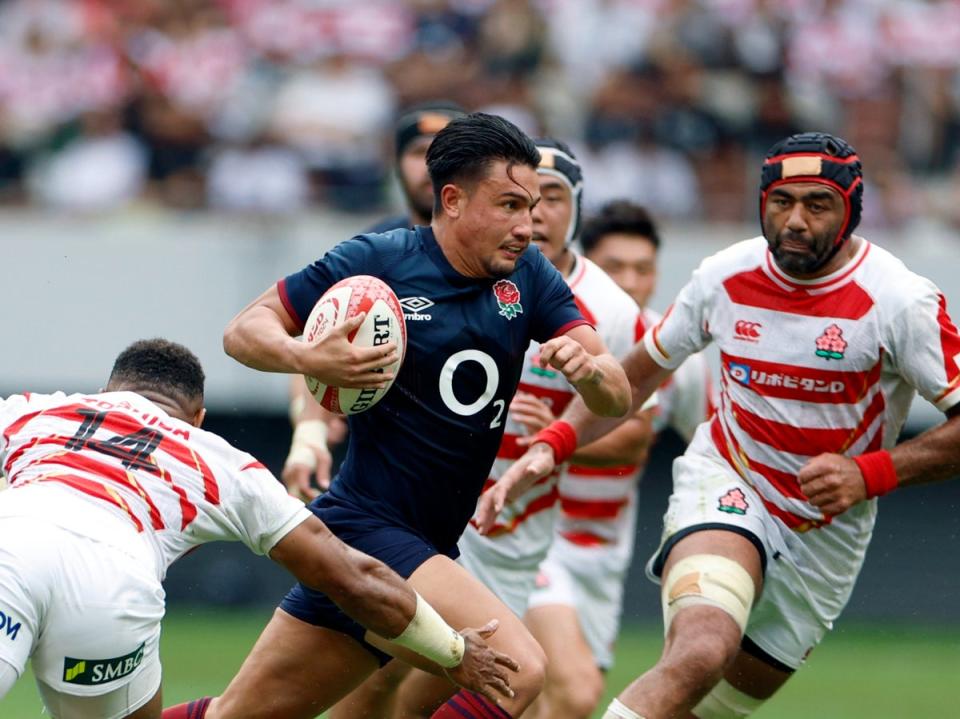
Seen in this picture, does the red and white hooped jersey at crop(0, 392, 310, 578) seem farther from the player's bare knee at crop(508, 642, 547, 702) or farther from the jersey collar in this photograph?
the jersey collar

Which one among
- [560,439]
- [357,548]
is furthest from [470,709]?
[560,439]

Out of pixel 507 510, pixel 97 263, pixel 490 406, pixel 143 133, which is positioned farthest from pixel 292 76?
pixel 490 406

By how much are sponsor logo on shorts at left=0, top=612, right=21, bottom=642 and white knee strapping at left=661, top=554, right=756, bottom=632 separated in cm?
265

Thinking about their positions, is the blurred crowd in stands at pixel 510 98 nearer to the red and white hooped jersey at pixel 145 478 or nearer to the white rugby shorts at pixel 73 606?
the red and white hooped jersey at pixel 145 478

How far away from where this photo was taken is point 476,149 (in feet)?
20.6

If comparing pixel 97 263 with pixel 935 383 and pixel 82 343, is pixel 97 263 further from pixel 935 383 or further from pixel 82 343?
pixel 935 383

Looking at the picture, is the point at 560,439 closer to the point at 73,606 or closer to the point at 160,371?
the point at 160,371

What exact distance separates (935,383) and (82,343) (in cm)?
975

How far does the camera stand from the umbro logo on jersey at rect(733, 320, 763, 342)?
697 centimetres

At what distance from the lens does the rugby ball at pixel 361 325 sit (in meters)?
5.91

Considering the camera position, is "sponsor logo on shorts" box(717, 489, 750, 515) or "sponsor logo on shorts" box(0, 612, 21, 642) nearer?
"sponsor logo on shorts" box(0, 612, 21, 642)

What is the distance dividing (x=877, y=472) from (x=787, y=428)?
1.39 feet

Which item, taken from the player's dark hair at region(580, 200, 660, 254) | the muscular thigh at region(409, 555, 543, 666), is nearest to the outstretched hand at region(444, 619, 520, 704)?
the muscular thigh at region(409, 555, 543, 666)

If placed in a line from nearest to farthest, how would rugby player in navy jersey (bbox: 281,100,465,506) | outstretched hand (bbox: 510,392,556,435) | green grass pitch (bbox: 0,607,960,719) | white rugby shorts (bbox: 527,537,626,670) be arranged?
rugby player in navy jersey (bbox: 281,100,465,506), outstretched hand (bbox: 510,392,556,435), white rugby shorts (bbox: 527,537,626,670), green grass pitch (bbox: 0,607,960,719)
